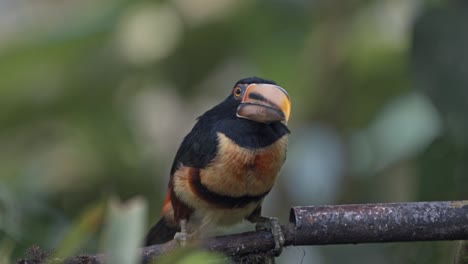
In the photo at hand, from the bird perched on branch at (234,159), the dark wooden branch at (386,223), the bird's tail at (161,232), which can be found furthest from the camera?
the bird's tail at (161,232)

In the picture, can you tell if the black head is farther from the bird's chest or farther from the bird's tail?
the bird's tail

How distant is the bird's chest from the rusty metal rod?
1.86 feet

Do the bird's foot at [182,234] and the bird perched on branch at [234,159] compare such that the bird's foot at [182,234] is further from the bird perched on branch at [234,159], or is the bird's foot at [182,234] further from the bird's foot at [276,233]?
the bird's foot at [276,233]

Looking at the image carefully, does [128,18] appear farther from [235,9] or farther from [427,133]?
[427,133]

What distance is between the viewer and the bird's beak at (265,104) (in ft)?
7.03

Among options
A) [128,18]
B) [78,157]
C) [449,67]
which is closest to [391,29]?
[449,67]

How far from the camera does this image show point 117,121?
3385 mm

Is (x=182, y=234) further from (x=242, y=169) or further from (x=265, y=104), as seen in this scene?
(x=265, y=104)

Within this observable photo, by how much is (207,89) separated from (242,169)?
1317 millimetres

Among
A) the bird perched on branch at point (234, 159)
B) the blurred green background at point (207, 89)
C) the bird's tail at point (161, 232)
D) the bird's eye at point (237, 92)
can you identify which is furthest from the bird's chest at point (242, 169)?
the blurred green background at point (207, 89)

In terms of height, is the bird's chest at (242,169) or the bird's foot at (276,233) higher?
the bird's chest at (242,169)

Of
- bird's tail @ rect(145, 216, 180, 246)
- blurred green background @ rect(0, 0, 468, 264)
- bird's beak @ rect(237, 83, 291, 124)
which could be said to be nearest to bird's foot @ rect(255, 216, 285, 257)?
bird's beak @ rect(237, 83, 291, 124)

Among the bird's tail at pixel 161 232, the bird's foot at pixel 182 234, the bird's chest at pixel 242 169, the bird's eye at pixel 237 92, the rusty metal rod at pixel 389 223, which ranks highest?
the bird's eye at pixel 237 92

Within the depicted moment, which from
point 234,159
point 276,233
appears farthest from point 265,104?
point 276,233
